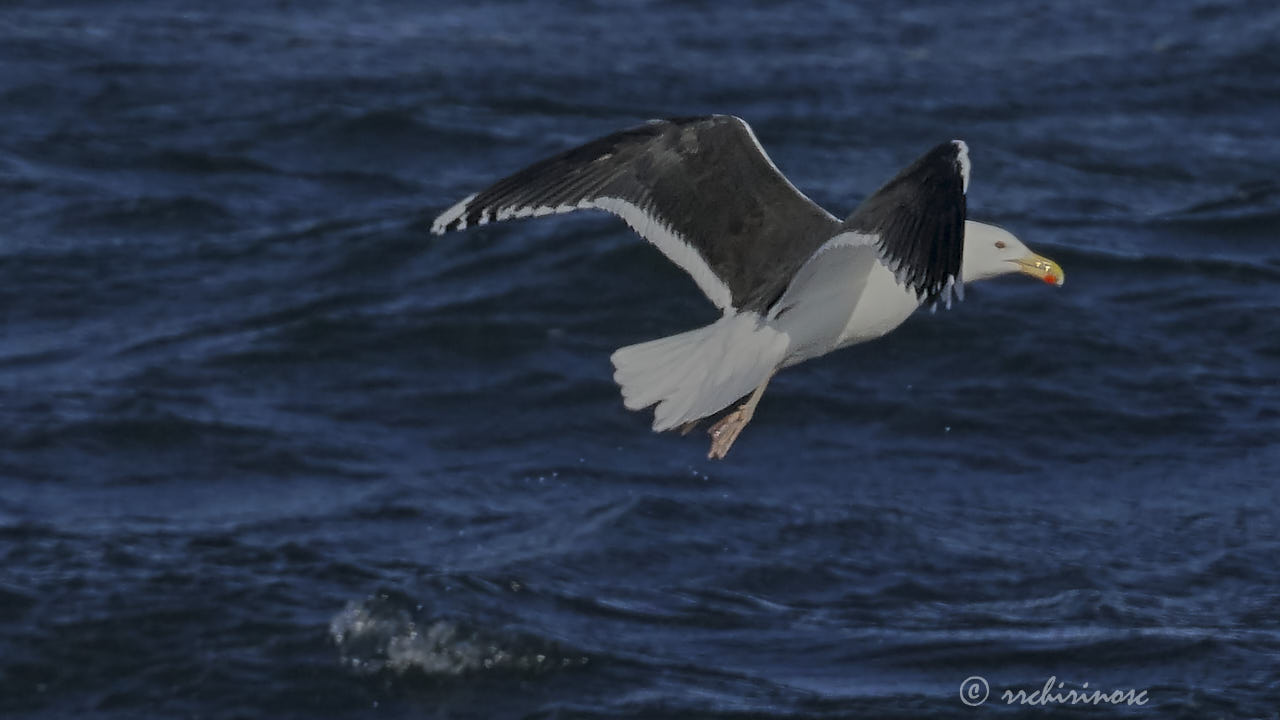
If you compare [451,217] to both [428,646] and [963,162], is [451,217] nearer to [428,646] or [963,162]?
[428,646]

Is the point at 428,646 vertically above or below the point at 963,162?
below

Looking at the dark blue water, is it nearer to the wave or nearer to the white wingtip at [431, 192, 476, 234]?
the wave

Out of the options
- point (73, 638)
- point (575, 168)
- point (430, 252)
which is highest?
point (575, 168)

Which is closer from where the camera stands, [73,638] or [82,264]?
[73,638]

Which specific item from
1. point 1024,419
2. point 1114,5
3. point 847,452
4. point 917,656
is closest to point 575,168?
point 917,656

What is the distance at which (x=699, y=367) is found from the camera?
6.53 meters

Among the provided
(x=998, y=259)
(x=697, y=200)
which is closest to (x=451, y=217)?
(x=697, y=200)

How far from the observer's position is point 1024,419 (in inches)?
403

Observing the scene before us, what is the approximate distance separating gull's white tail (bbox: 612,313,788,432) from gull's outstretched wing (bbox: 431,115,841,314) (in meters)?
0.12

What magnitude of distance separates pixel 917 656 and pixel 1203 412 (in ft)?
10.9

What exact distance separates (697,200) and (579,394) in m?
3.53

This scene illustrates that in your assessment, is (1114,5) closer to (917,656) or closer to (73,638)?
(917,656)

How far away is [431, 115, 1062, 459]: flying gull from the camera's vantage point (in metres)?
6.32

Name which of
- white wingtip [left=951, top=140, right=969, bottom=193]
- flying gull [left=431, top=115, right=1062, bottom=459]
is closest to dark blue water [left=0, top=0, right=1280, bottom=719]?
flying gull [left=431, top=115, right=1062, bottom=459]
